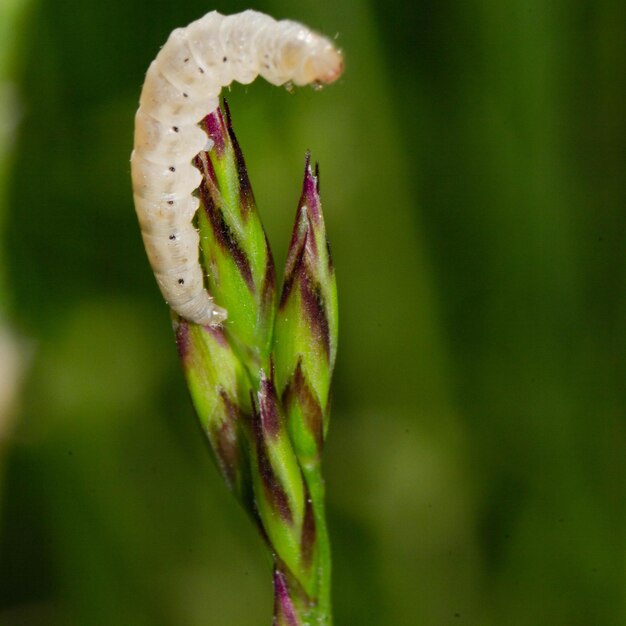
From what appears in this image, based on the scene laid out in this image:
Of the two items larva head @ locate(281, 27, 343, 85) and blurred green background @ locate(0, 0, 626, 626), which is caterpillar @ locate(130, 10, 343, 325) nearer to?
larva head @ locate(281, 27, 343, 85)

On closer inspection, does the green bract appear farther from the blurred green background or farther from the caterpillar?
the blurred green background

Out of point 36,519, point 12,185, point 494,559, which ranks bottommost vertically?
point 494,559

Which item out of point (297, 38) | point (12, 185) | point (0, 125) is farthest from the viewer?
point (12, 185)

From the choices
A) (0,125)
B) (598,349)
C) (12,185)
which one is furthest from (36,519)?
(598,349)

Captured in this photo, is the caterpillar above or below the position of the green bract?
above

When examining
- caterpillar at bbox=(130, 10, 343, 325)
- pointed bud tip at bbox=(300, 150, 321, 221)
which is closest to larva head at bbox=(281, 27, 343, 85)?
caterpillar at bbox=(130, 10, 343, 325)

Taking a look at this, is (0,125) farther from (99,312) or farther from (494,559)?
(494,559)

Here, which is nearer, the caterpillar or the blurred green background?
the caterpillar
